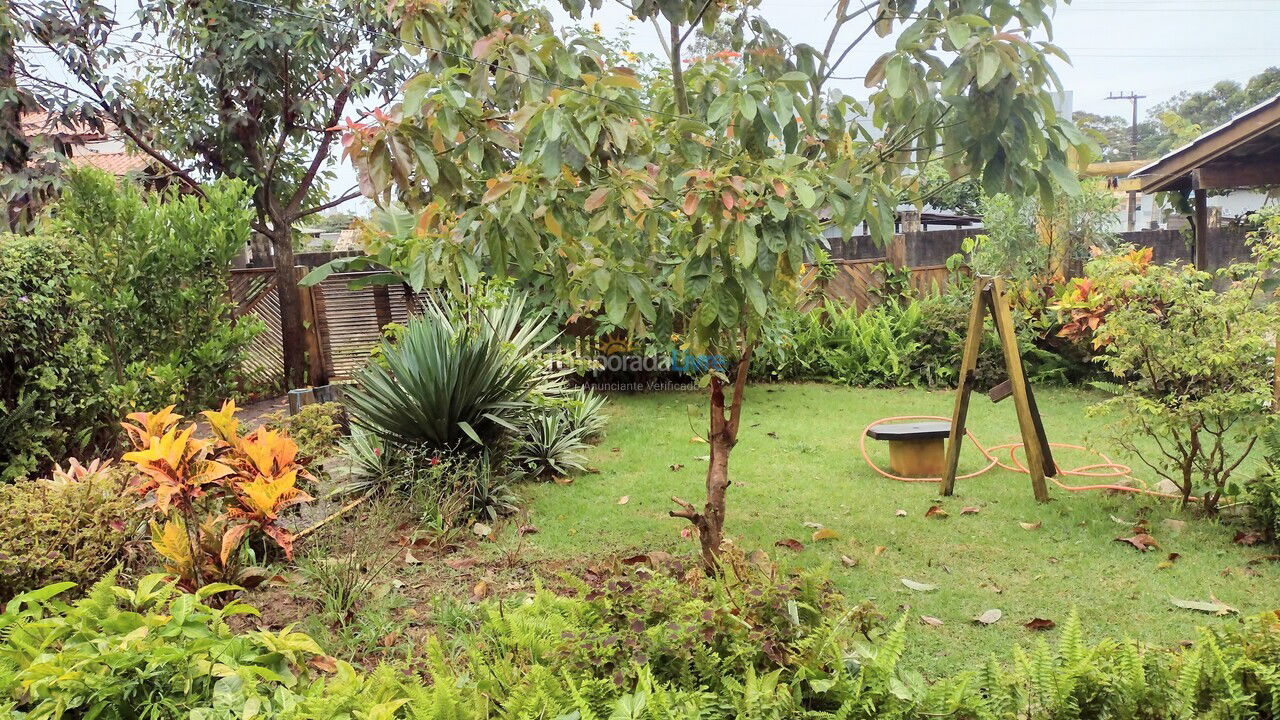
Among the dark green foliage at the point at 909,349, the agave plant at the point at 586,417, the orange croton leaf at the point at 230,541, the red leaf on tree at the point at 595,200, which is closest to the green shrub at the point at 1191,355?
the red leaf on tree at the point at 595,200

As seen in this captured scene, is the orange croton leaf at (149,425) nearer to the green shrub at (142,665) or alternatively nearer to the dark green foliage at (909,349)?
the green shrub at (142,665)

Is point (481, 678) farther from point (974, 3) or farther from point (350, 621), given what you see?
point (974, 3)

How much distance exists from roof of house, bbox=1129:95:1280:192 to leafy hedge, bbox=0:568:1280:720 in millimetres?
7424

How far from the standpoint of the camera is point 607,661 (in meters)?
2.47

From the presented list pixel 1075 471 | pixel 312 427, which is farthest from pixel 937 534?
pixel 312 427

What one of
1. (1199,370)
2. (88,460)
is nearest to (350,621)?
(88,460)

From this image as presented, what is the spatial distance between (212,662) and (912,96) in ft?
9.25

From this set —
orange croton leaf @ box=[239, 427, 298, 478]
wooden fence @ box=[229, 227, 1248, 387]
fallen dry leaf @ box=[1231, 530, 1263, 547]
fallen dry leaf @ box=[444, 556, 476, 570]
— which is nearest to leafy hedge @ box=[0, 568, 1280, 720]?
orange croton leaf @ box=[239, 427, 298, 478]

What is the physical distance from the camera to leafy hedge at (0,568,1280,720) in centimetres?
216

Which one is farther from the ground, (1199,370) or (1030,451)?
(1199,370)

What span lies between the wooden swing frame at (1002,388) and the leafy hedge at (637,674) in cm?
267

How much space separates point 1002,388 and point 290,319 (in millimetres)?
7731

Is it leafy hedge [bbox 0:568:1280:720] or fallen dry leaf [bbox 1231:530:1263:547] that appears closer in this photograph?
leafy hedge [bbox 0:568:1280:720]

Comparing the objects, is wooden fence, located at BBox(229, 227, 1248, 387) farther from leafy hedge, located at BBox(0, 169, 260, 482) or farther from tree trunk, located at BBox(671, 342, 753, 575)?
tree trunk, located at BBox(671, 342, 753, 575)
